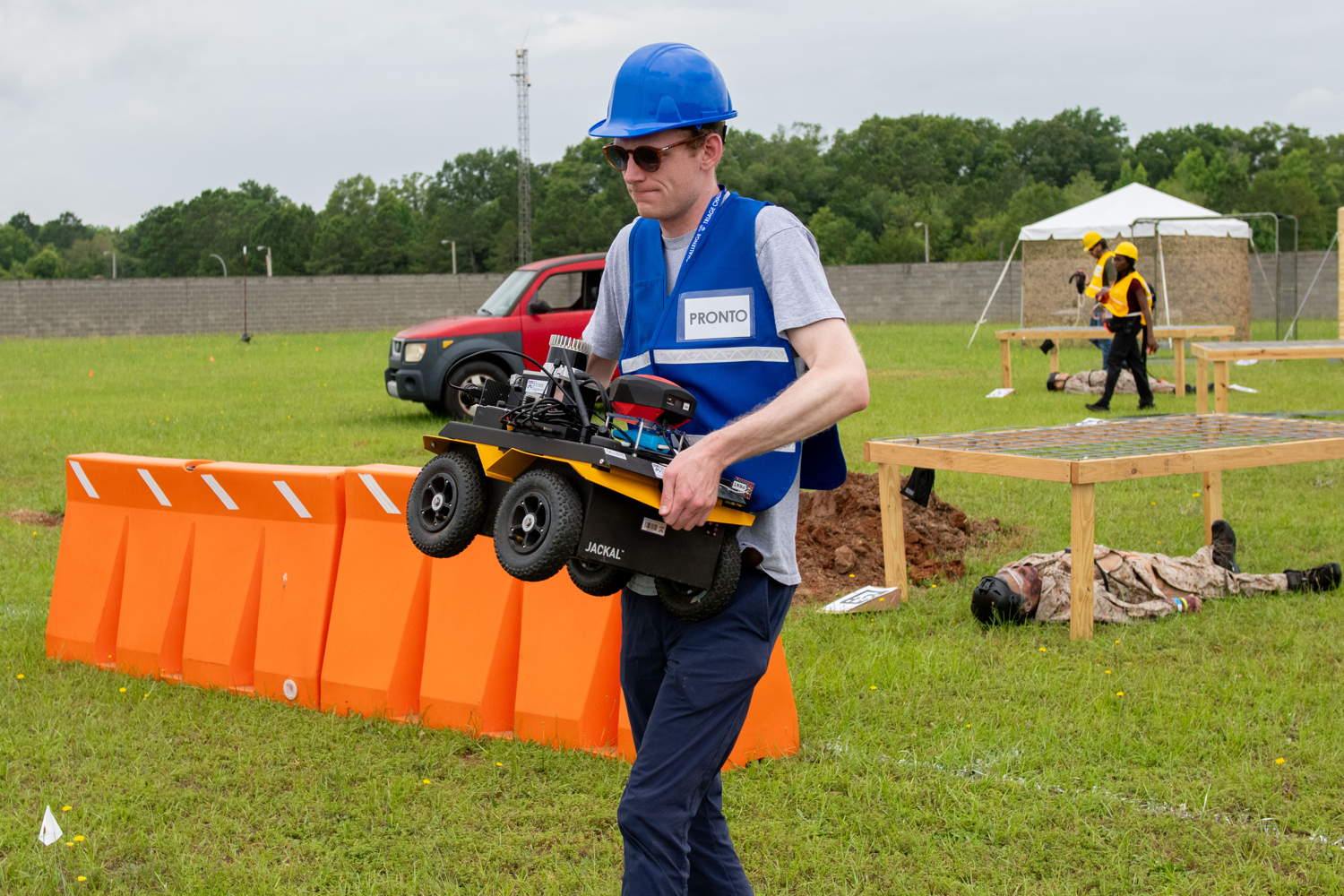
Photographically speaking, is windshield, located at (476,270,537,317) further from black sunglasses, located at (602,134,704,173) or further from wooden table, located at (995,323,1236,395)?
black sunglasses, located at (602,134,704,173)

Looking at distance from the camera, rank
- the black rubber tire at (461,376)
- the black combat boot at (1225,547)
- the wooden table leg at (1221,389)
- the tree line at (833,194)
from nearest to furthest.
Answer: the black combat boot at (1225,547)
the wooden table leg at (1221,389)
the black rubber tire at (461,376)
the tree line at (833,194)

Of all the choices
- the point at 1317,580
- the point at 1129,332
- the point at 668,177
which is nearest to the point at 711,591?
the point at 668,177

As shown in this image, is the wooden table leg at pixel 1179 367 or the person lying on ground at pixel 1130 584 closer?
the person lying on ground at pixel 1130 584

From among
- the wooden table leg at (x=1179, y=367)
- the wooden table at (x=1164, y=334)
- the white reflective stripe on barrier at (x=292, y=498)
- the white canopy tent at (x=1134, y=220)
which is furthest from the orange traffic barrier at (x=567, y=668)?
the white canopy tent at (x=1134, y=220)

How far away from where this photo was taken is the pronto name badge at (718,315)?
265cm

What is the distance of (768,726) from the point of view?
4.88 m

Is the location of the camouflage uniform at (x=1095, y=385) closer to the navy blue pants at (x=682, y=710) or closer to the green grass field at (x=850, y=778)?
the green grass field at (x=850, y=778)

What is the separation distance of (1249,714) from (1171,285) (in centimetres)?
2968

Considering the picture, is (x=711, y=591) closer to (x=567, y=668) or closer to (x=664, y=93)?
(x=664, y=93)

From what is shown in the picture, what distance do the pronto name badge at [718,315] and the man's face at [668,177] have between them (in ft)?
0.62

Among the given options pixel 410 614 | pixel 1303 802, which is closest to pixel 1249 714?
pixel 1303 802

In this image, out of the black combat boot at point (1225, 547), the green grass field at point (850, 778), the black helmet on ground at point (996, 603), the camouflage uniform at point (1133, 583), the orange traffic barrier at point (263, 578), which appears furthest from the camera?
the black combat boot at point (1225, 547)

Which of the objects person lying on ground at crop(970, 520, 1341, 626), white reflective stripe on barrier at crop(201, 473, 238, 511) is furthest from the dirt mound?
white reflective stripe on barrier at crop(201, 473, 238, 511)

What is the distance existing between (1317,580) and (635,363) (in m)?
5.60
